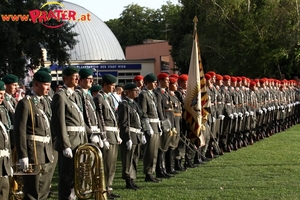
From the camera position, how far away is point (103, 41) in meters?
59.2

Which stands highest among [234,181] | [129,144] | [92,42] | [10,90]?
[92,42]

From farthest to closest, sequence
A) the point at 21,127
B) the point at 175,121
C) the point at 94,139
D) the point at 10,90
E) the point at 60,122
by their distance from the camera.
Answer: the point at 175,121, the point at 10,90, the point at 94,139, the point at 60,122, the point at 21,127

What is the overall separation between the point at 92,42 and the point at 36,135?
172ft

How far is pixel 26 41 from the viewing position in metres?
25.2

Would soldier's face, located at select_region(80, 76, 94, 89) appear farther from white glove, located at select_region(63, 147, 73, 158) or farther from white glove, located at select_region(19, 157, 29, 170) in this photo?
white glove, located at select_region(19, 157, 29, 170)

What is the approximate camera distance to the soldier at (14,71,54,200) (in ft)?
20.3

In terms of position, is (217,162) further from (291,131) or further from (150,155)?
(291,131)

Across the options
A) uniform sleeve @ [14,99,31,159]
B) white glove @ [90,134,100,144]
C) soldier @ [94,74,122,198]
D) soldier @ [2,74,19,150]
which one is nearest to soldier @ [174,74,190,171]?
soldier @ [94,74,122,198]

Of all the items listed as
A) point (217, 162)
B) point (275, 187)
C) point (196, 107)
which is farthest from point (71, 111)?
point (217, 162)

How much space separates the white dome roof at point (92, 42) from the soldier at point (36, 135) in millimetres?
50401

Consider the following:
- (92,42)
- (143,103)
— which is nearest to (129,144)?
(143,103)

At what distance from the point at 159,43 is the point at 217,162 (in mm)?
47613

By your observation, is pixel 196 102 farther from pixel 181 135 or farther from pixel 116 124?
pixel 116 124

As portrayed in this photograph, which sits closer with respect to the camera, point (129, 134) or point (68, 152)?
point (68, 152)
